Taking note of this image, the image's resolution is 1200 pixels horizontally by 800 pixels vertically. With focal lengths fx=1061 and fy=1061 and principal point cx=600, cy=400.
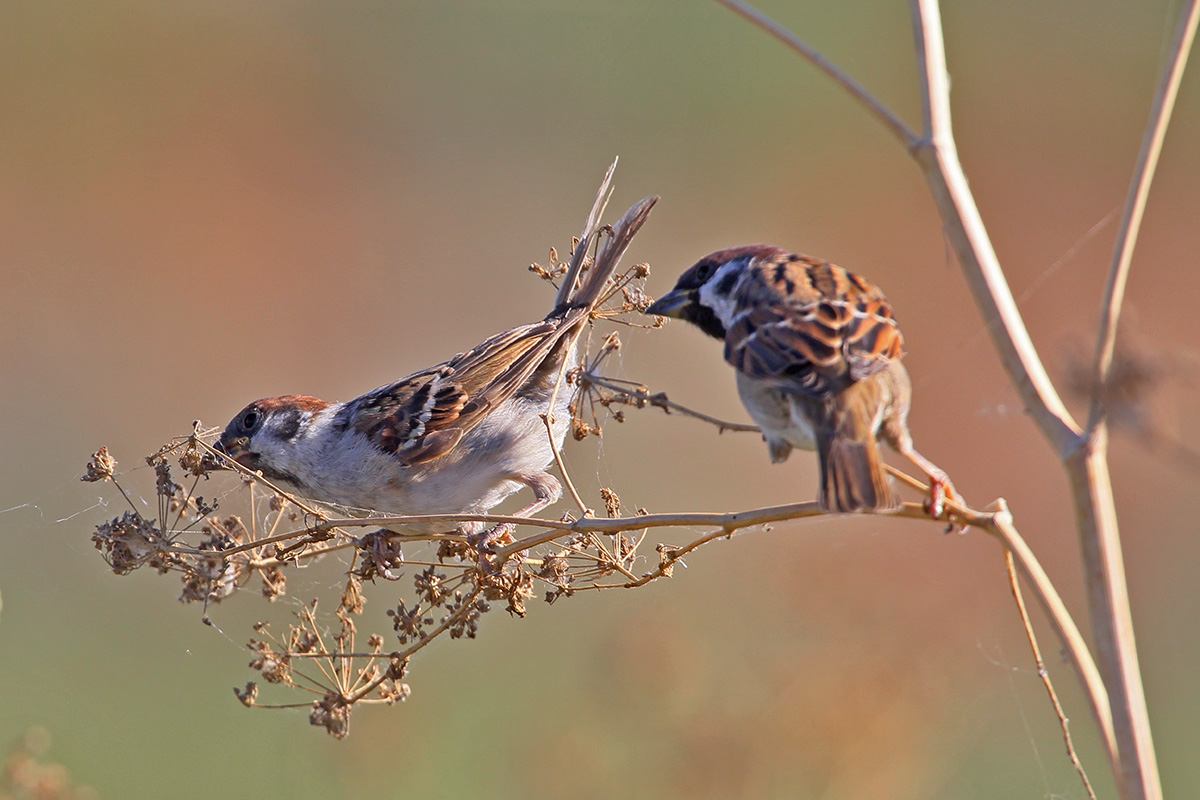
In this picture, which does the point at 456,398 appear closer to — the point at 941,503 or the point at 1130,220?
the point at 941,503

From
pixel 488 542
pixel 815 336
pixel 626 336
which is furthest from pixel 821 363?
pixel 626 336

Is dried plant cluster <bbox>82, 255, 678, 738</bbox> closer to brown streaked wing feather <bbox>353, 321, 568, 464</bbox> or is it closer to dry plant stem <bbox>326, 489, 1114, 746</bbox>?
dry plant stem <bbox>326, 489, 1114, 746</bbox>

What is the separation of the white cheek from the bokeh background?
721mm

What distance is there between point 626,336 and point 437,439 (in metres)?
1.61

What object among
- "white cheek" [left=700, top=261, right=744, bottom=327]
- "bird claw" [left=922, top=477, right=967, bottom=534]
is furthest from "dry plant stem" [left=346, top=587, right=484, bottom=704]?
"bird claw" [left=922, top=477, right=967, bottom=534]

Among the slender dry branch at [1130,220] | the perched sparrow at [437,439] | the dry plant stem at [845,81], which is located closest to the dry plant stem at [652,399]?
the dry plant stem at [845,81]

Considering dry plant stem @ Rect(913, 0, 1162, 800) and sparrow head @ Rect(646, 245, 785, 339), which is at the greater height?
sparrow head @ Rect(646, 245, 785, 339)

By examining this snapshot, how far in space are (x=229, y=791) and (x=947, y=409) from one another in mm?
6342

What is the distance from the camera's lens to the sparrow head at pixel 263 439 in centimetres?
407

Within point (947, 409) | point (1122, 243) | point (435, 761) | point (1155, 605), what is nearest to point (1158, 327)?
point (947, 409)

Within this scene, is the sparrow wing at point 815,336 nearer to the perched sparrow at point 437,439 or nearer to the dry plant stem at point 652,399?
A: the dry plant stem at point 652,399

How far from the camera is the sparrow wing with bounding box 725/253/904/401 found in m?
2.23

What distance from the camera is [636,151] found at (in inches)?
462

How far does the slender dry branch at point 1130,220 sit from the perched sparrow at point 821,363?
766 mm
